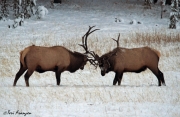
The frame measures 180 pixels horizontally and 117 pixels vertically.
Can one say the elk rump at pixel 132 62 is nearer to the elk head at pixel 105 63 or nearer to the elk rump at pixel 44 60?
the elk head at pixel 105 63

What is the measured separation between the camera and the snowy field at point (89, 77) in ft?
26.0

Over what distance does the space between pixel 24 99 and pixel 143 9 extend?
2571 cm

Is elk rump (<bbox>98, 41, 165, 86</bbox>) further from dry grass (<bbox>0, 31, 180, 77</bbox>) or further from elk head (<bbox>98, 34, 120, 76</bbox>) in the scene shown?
dry grass (<bbox>0, 31, 180, 77</bbox>)

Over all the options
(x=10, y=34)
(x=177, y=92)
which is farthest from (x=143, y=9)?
(x=177, y=92)

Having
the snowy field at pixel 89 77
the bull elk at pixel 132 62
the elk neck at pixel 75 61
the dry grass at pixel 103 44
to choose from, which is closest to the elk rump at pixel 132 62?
the bull elk at pixel 132 62

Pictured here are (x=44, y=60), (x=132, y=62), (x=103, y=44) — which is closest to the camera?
(x=44, y=60)

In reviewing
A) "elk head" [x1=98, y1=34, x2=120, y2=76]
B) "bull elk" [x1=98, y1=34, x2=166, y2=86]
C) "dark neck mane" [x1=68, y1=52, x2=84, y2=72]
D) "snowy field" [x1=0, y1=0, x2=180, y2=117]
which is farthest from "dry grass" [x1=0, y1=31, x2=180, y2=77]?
"elk head" [x1=98, y1=34, x2=120, y2=76]

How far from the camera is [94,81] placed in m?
12.5

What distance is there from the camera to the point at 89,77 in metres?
13.2

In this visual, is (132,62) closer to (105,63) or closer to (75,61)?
(105,63)

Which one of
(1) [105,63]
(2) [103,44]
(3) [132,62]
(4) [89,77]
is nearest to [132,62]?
(3) [132,62]

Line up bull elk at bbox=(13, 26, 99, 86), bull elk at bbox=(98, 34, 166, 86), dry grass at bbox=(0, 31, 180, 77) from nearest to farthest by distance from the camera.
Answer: bull elk at bbox=(13, 26, 99, 86) → bull elk at bbox=(98, 34, 166, 86) → dry grass at bbox=(0, 31, 180, 77)

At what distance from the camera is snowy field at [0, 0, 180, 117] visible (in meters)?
7.93

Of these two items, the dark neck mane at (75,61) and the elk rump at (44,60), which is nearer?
the elk rump at (44,60)
